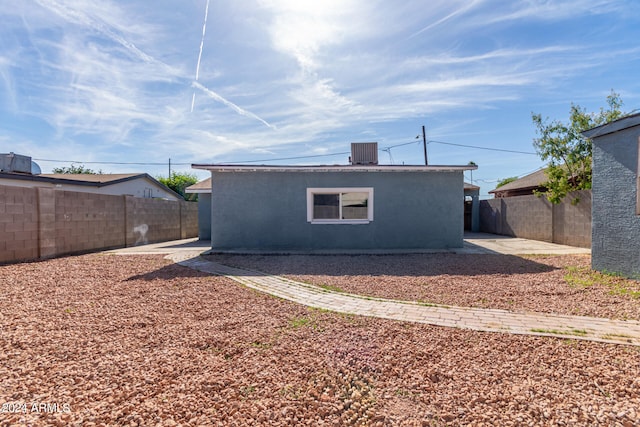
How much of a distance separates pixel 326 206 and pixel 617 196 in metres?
7.55

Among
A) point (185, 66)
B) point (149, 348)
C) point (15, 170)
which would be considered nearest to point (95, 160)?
point (15, 170)

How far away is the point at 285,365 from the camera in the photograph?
9.00 ft

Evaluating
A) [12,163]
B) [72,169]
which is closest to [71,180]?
[12,163]

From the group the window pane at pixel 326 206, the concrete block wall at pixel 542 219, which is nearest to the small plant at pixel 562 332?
the window pane at pixel 326 206

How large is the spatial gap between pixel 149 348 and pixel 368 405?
2416 mm

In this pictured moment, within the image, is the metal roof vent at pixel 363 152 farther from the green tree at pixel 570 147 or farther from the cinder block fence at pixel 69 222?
the cinder block fence at pixel 69 222

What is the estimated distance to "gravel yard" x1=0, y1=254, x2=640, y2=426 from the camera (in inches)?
81.7

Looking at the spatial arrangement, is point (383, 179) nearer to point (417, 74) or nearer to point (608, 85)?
point (417, 74)

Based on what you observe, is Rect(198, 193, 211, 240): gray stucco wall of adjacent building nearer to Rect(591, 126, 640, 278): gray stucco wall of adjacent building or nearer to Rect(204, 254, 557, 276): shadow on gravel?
Rect(204, 254, 557, 276): shadow on gravel

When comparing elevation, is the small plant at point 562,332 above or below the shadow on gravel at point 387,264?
below

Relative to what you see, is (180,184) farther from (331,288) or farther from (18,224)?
(331,288)

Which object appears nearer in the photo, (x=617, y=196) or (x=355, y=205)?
(x=617, y=196)

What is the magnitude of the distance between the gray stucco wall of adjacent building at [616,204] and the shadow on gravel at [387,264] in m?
1.20

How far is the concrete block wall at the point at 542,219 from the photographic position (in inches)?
414
